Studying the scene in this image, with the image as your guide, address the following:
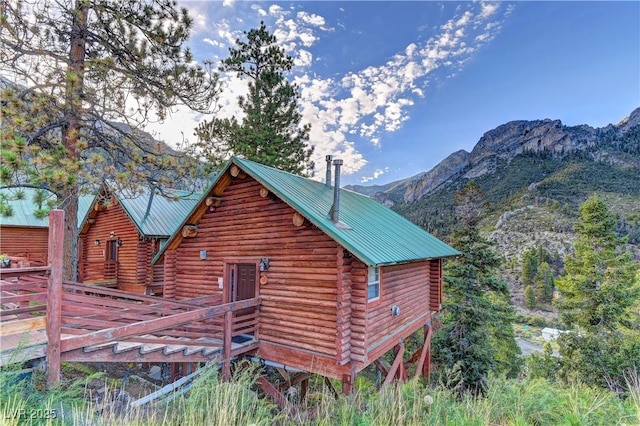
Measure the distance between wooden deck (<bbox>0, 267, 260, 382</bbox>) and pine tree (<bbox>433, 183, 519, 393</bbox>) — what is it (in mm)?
10802

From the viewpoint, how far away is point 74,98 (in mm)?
8148

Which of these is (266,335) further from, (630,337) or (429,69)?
(429,69)

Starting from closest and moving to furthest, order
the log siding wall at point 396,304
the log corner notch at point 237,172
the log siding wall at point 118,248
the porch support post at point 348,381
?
the porch support post at point 348,381 → the log siding wall at point 396,304 → the log corner notch at point 237,172 → the log siding wall at point 118,248

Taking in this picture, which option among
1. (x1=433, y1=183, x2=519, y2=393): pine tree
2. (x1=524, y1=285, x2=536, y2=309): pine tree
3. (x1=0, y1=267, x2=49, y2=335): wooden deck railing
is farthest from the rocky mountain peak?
(x1=0, y1=267, x2=49, y2=335): wooden deck railing

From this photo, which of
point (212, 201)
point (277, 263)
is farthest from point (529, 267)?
point (212, 201)

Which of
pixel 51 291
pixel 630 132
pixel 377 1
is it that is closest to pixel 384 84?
pixel 377 1

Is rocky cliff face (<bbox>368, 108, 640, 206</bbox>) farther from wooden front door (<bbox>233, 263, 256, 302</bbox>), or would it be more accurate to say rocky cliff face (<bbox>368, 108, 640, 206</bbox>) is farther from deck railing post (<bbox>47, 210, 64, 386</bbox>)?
deck railing post (<bbox>47, 210, 64, 386</bbox>)

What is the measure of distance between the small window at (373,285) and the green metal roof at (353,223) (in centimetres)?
Answer: 71

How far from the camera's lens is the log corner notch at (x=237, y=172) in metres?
8.81

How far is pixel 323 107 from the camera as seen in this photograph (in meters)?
21.5

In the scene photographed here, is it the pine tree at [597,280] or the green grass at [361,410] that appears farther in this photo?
the pine tree at [597,280]

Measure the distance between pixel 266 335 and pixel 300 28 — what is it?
14.7 m

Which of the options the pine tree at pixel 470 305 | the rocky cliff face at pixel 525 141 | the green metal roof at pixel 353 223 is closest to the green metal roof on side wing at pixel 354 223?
the green metal roof at pixel 353 223

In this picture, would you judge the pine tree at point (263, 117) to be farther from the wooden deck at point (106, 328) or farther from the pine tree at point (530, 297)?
the pine tree at point (530, 297)
